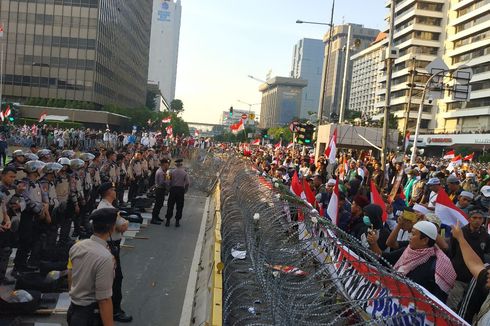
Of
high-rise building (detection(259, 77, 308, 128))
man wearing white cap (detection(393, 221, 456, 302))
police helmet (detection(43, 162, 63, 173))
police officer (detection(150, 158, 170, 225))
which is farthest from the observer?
high-rise building (detection(259, 77, 308, 128))

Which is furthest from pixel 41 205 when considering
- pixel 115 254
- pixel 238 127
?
pixel 238 127

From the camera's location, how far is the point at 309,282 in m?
4.72

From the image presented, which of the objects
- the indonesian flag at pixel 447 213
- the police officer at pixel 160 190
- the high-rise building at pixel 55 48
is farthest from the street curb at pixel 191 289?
the high-rise building at pixel 55 48

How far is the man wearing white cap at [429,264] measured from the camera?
4.91m

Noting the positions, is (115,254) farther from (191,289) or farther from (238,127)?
(238,127)

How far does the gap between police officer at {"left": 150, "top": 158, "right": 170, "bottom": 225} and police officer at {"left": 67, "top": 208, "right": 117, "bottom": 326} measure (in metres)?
8.59

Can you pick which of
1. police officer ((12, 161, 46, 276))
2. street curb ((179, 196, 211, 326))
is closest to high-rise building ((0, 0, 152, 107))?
street curb ((179, 196, 211, 326))

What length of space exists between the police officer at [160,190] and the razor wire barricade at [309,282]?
18.4 feet

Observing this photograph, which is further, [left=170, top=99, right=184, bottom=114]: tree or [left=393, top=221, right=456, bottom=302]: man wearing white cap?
[left=170, top=99, right=184, bottom=114]: tree

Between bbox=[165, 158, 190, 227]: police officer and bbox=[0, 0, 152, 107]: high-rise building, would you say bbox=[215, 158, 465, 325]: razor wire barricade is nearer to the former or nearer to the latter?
bbox=[165, 158, 190, 227]: police officer

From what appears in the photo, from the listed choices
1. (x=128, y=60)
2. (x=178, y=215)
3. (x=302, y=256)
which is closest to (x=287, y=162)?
(x=178, y=215)

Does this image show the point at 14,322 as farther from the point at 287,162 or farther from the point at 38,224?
the point at 287,162

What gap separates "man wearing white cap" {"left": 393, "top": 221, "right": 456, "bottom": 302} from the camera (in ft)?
16.1

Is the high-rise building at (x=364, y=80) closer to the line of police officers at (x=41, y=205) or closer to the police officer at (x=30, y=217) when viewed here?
the line of police officers at (x=41, y=205)
